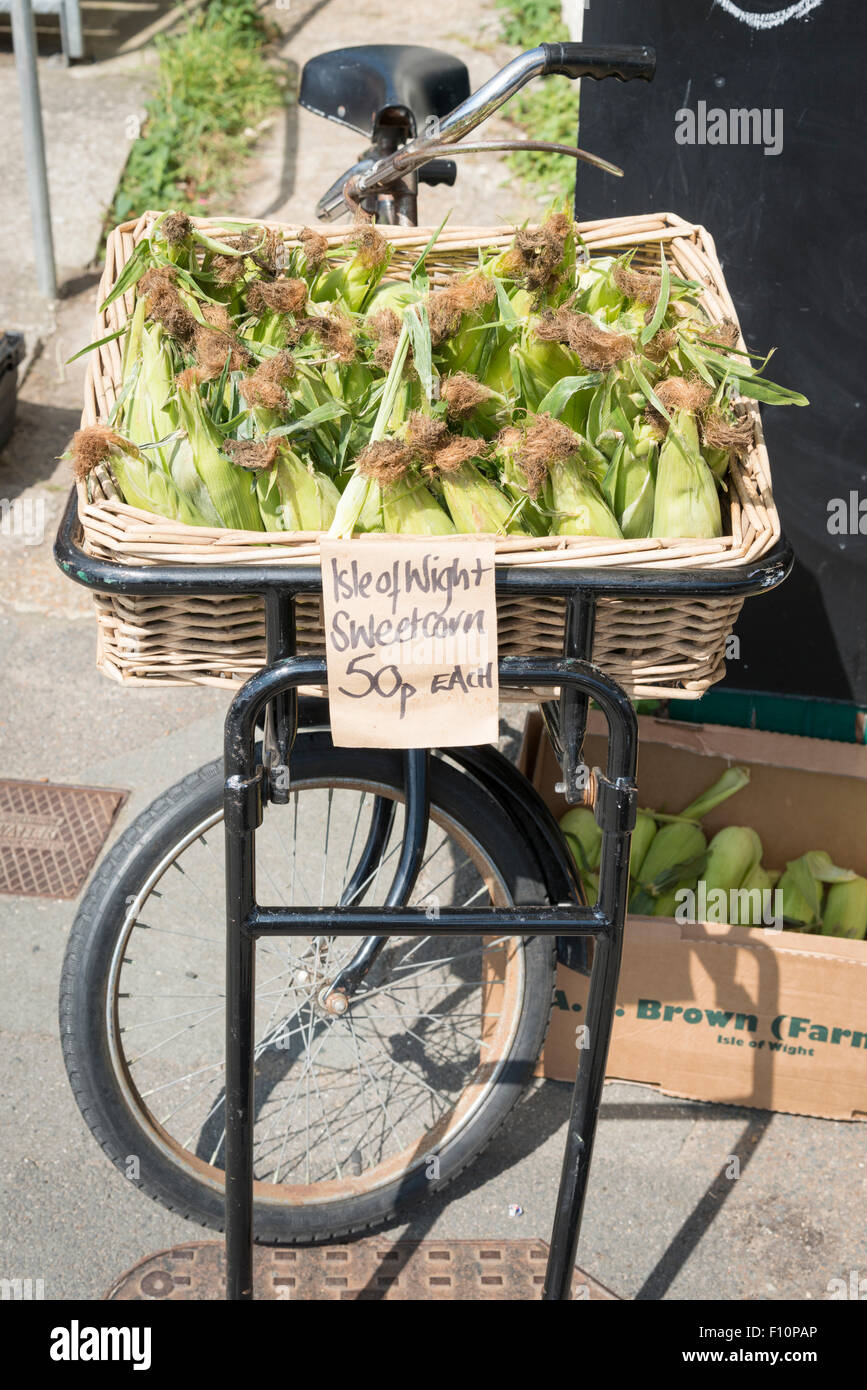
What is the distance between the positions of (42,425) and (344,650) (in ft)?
10.6

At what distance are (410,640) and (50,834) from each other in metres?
1.82

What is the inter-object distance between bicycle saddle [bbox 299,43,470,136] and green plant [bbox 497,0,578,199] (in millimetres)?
2730

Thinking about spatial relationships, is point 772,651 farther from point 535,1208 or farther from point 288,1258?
point 288,1258

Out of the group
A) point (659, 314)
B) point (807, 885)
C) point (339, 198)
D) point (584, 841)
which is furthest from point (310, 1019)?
point (339, 198)

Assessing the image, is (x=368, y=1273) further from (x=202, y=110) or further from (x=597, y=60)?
(x=202, y=110)

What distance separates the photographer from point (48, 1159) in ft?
7.98

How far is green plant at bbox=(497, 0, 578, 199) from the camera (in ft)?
18.8

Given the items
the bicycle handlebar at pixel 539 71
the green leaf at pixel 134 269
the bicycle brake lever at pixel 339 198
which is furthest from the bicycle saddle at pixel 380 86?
the green leaf at pixel 134 269

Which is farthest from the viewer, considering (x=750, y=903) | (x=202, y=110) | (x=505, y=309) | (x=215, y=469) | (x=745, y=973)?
(x=202, y=110)

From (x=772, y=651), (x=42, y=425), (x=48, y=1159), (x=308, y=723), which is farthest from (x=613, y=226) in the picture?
(x=42, y=425)

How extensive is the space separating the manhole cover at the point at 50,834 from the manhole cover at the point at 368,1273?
3.15 ft

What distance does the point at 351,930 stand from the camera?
1.65 meters

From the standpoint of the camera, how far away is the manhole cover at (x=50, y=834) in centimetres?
294
